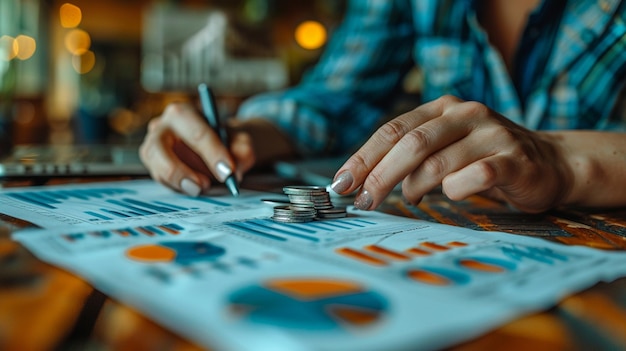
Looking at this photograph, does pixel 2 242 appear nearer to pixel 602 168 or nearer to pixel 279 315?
pixel 279 315

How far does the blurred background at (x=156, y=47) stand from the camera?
4523 millimetres

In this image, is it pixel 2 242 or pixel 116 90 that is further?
pixel 116 90

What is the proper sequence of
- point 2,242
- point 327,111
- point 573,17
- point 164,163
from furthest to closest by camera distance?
point 327,111 → point 573,17 → point 164,163 → point 2,242

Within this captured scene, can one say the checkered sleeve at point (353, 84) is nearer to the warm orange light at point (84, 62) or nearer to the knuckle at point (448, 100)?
the knuckle at point (448, 100)

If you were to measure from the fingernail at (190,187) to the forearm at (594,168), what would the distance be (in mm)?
388

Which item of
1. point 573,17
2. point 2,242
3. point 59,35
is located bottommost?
point 2,242

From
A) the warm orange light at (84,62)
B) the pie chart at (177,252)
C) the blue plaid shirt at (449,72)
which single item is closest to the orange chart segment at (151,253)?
the pie chart at (177,252)

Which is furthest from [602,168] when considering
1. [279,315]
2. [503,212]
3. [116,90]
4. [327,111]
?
[116,90]

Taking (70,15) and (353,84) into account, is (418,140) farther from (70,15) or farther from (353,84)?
(70,15)

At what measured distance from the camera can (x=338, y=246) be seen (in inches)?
14.9

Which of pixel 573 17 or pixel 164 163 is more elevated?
pixel 573 17

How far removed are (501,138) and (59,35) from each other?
5.27m

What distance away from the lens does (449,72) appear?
1.06 metres

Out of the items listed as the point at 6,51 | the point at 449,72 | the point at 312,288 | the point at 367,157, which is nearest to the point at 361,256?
the point at 312,288
